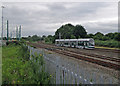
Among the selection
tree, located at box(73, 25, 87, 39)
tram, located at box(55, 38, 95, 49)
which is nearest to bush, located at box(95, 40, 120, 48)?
tram, located at box(55, 38, 95, 49)

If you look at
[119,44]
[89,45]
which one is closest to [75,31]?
[119,44]

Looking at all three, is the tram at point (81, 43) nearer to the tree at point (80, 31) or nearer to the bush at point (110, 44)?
the bush at point (110, 44)

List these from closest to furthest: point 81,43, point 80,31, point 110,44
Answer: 1. point 81,43
2. point 110,44
3. point 80,31

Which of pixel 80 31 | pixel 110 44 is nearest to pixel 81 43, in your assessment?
pixel 110 44

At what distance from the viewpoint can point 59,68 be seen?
357 cm

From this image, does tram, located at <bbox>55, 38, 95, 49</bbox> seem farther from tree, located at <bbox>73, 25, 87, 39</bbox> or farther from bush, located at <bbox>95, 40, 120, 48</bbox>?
tree, located at <bbox>73, 25, 87, 39</bbox>

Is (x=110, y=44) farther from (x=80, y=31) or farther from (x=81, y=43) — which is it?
(x=80, y=31)

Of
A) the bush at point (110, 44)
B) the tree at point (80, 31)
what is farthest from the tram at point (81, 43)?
the tree at point (80, 31)

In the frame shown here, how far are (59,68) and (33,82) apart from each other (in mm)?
897

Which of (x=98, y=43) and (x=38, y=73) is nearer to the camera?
(x=38, y=73)

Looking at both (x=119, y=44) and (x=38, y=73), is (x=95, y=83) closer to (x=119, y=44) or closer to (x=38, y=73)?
(x=38, y=73)

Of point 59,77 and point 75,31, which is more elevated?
point 75,31

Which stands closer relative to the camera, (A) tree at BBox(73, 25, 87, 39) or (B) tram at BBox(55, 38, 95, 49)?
(B) tram at BBox(55, 38, 95, 49)

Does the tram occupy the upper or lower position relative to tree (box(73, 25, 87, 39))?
lower
